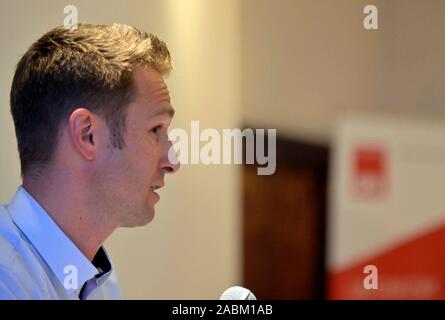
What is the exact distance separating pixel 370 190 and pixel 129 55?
1321mm

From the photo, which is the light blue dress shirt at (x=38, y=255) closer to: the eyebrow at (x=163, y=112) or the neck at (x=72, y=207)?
the neck at (x=72, y=207)

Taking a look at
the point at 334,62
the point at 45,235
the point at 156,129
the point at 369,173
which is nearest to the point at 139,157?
the point at 156,129

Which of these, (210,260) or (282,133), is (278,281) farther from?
(210,260)

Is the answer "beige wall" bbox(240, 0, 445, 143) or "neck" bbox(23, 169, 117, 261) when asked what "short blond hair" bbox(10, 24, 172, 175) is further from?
"beige wall" bbox(240, 0, 445, 143)

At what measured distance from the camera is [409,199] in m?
2.14

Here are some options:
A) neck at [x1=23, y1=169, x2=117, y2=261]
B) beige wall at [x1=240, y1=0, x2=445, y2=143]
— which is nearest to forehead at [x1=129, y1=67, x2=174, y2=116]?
neck at [x1=23, y1=169, x2=117, y2=261]

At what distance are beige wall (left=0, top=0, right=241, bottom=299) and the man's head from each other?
17 centimetres

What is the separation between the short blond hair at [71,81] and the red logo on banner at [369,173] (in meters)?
1.27

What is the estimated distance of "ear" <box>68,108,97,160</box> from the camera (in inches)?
36.4

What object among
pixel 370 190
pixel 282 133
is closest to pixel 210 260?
pixel 282 133

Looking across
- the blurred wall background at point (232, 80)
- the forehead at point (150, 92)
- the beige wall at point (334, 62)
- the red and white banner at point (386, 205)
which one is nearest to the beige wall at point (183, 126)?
the blurred wall background at point (232, 80)

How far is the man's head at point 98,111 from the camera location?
0.93 meters

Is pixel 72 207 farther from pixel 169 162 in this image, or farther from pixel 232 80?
pixel 232 80

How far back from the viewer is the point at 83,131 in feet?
3.04
